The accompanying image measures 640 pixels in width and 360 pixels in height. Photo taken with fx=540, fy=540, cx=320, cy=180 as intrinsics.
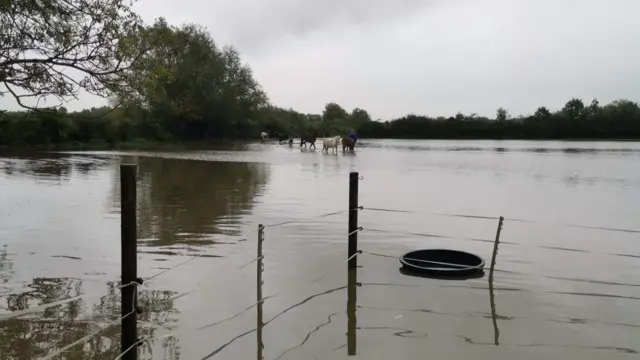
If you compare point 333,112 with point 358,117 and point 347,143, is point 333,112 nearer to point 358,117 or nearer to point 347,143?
point 358,117

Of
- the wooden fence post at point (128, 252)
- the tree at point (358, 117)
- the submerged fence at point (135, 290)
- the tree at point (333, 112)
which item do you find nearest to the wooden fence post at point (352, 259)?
the submerged fence at point (135, 290)

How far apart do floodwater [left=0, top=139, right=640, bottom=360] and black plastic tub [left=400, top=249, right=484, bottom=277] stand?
22 centimetres

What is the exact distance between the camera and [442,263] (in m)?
7.34

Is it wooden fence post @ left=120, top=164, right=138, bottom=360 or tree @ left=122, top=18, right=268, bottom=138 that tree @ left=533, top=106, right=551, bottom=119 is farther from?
wooden fence post @ left=120, top=164, right=138, bottom=360

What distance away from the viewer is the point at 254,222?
1029cm

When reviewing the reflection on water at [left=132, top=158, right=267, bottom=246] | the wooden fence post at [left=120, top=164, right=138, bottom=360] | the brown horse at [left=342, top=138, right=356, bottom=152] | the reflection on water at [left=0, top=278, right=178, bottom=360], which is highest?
the brown horse at [left=342, top=138, right=356, bottom=152]

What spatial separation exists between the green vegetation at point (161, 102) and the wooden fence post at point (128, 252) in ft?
17.4

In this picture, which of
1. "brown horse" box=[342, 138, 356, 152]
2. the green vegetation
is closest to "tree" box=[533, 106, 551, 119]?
the green vegetation

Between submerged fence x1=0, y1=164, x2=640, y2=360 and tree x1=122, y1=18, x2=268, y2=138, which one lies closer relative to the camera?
submerged fence x1=0, y1=164, x2=640, y2=360

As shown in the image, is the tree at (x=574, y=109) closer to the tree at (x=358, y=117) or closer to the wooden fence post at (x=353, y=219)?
the tree at (x=358, y=117)

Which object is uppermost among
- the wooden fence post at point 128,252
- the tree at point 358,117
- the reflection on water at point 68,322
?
the tree at point 358,117

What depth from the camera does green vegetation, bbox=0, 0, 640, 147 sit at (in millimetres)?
8281

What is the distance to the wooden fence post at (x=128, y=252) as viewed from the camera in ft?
11.8

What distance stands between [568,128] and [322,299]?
75.4 meters
